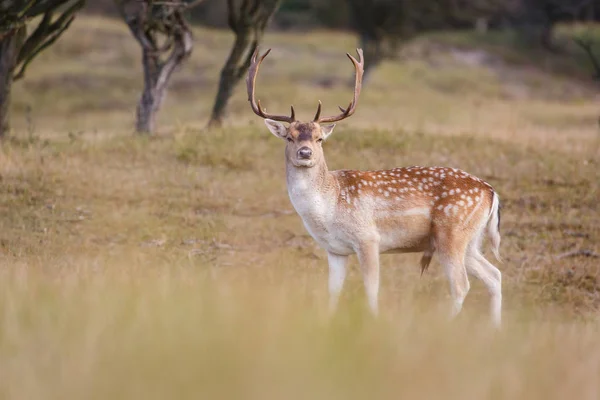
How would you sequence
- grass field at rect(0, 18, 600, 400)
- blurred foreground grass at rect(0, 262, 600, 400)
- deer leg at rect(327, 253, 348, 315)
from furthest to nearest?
deer leg at rect(327, 253, 348, 315)
grass field at rect(0, 18, 600, 400)
blurred foreground grass at rect(0, 262, 600, 400)

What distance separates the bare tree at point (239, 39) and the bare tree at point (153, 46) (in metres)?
0.90

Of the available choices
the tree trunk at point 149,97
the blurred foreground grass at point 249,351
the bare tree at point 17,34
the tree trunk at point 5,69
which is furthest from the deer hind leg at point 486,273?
the tree trunk at point 5,69

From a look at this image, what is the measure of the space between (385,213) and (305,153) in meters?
0.90

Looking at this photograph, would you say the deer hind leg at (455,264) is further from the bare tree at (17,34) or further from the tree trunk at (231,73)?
the tree trunk at (231,73)

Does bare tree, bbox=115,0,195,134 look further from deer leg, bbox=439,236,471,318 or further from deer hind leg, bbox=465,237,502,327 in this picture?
deer leg, bbox=439,236,471,318

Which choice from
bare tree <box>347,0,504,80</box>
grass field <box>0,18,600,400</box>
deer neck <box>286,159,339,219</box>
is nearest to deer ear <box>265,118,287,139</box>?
deer neck <box>286,159,339,219</box>

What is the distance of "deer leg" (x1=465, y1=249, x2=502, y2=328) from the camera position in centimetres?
878

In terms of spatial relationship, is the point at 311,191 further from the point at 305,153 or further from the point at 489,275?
the point at 489,275

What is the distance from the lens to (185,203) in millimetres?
13039

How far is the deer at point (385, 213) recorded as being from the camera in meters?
8.53

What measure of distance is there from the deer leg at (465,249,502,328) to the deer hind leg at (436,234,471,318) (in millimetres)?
268

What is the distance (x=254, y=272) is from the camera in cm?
905

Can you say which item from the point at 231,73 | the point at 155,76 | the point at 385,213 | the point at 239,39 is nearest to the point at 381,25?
the point at 239,39

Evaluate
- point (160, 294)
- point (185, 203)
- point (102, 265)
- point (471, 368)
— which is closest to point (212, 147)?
point (185, 203)
